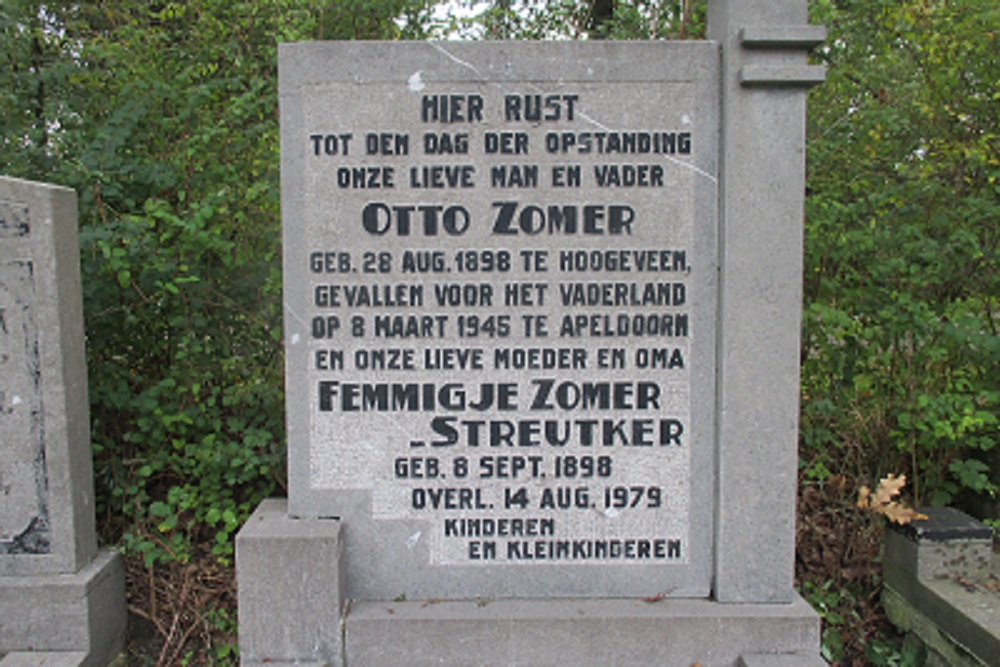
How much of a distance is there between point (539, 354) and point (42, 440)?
202cm

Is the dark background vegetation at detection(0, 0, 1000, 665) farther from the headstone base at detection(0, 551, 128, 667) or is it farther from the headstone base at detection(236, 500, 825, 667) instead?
the headstone base at detection(236, 500, 825, 667)

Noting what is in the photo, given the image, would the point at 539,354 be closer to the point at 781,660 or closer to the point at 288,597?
the point at 288,597

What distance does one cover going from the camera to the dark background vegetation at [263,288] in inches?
133

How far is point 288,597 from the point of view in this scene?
2.72 m

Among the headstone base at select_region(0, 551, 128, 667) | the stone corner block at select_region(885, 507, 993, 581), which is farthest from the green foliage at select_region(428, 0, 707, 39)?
the headstone base at select_region(0, 551, 128, 667)

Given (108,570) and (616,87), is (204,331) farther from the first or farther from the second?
(616,87)

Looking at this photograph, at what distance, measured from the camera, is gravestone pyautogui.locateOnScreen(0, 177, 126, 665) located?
287 cm

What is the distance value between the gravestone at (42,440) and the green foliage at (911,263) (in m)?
3.38

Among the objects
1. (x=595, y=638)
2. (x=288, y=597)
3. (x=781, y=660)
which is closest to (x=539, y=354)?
(x=595, y=638)

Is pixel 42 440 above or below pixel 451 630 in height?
above

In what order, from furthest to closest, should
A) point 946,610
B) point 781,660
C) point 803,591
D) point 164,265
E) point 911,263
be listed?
point 911,263, point 803,591, point 164,265, point 946,610, point 781,660

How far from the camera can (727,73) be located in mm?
2736

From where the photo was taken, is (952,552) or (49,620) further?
(952,552)

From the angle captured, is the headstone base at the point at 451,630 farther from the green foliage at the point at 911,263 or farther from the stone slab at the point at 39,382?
the green foliage at the point at 911,263
